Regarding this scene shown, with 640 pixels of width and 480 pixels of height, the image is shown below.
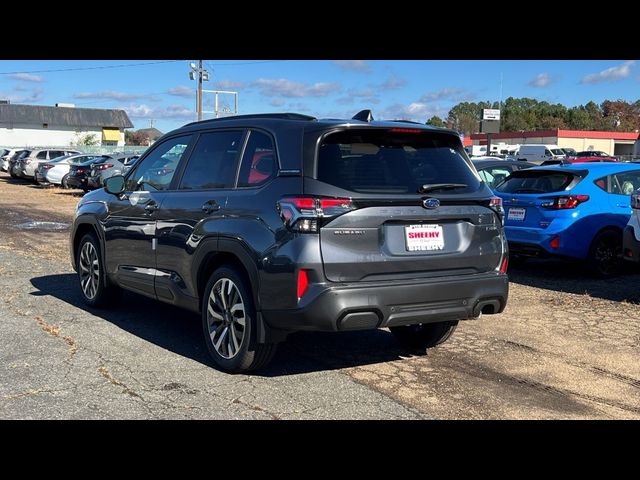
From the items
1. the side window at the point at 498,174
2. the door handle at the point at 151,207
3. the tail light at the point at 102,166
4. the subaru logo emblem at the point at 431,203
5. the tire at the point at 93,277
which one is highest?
the tail light at the point at 102,166

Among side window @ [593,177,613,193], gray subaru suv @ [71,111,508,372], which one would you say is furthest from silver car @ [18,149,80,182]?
gray subaru suv @ [71,111,508,372]

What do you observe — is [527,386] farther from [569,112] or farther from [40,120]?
[569,112]

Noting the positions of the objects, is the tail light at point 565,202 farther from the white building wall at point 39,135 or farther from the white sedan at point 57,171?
the white building wall at point 39,135

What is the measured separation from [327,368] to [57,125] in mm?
96386

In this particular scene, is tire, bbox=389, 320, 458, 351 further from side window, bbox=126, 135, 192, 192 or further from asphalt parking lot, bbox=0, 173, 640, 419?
side window, bbox=126, 135, 192, 192

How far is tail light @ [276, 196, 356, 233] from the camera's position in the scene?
173 inches

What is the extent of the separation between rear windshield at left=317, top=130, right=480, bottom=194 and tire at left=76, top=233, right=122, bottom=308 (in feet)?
10.9

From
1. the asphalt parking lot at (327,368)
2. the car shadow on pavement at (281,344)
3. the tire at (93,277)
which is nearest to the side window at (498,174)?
the asphalt parking lot at (327,368)

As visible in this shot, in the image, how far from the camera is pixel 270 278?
4570 mm

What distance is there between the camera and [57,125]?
93438mm

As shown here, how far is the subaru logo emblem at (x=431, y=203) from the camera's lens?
4711 mm

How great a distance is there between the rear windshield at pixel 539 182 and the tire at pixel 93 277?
5.55 m

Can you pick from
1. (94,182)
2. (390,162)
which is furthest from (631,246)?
(94,182)
